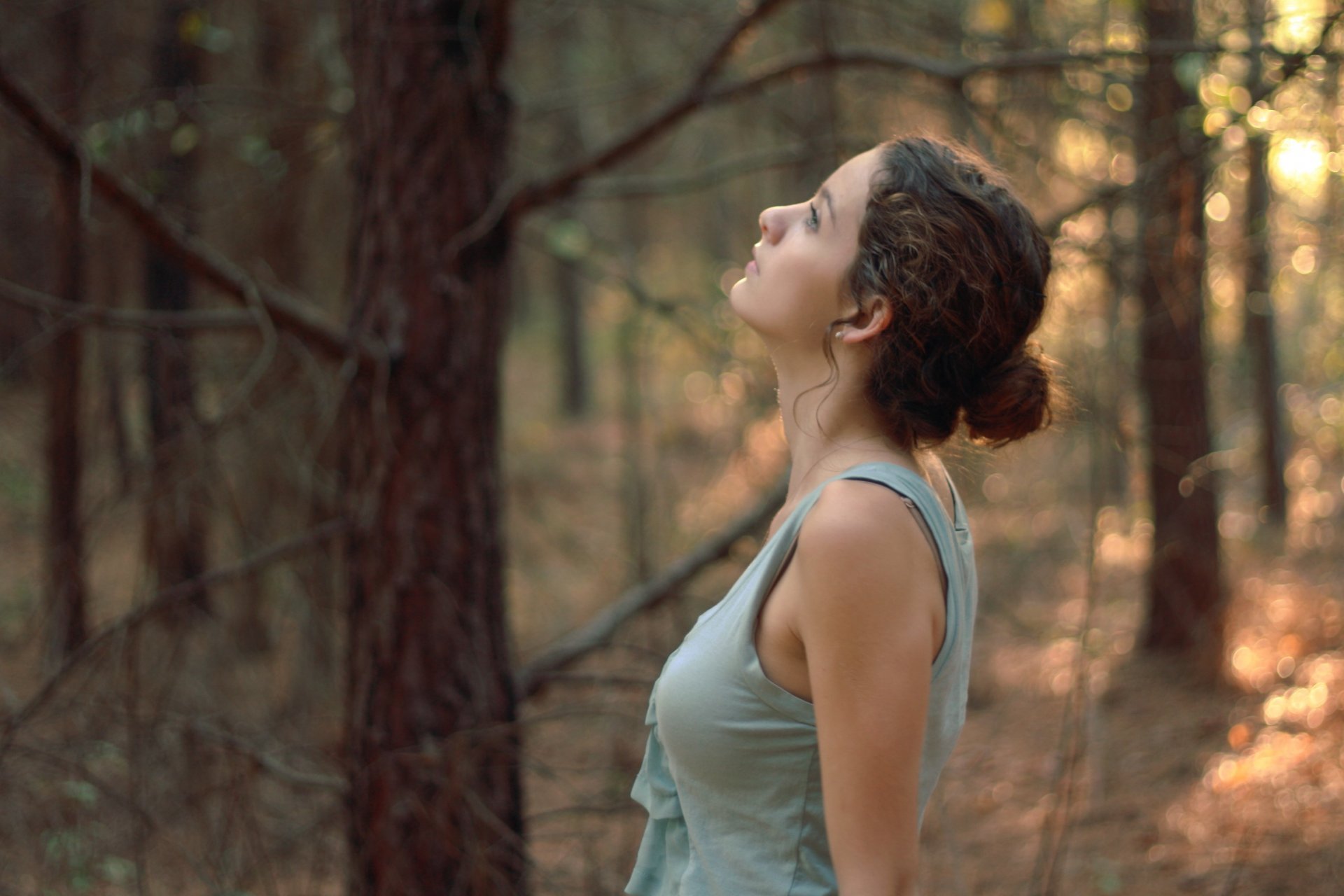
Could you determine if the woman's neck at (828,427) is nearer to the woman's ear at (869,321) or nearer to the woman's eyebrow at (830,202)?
the woman's ear at (869,321)

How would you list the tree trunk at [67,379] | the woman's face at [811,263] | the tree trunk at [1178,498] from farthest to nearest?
the tree trunk at [1178,498] < the tree trunk at [67,379] < the woman's face at [811,263]

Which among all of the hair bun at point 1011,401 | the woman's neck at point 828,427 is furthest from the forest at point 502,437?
the woman's neck at point 828,427

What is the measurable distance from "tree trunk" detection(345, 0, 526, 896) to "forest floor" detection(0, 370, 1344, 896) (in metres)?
0.15

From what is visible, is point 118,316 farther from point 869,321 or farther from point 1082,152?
point 1082,152

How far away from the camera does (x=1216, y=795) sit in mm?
5129

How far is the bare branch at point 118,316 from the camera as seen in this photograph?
263 centimetres

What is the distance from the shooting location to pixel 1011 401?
1.47m

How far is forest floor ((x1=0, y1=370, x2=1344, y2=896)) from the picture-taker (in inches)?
114

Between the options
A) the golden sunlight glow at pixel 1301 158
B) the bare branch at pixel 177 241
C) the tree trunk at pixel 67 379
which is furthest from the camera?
the tree trunk at pixel 67 379

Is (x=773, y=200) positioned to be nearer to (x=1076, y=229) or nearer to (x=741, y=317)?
(x=1076, y=229)

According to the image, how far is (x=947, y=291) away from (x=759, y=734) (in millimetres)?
598

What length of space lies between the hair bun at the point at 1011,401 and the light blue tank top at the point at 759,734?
0.17 metres

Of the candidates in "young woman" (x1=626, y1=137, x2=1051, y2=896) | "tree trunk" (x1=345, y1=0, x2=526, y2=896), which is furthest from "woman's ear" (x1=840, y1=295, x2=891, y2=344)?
"tree trunk" (x1=345, y1=0, x2=526, y2=896)

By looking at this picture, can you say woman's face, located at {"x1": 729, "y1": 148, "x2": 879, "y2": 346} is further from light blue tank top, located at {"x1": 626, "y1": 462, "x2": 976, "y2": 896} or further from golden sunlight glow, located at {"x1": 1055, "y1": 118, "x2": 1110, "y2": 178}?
golden sunlight glow, located at {"x1": 1055, "y1": 118, "x2": 1110, "y2": 178}
